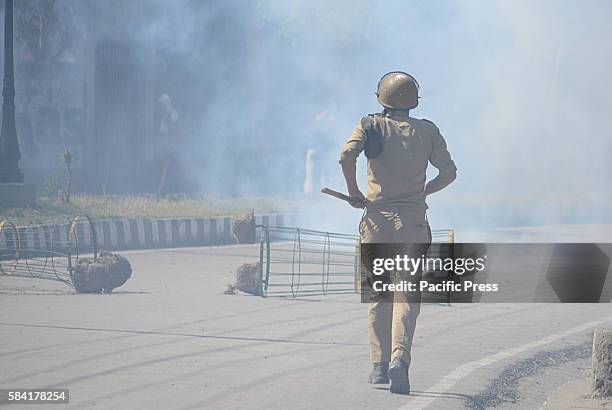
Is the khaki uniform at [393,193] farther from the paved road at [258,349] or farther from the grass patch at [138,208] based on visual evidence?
the grass patch at [138,208]

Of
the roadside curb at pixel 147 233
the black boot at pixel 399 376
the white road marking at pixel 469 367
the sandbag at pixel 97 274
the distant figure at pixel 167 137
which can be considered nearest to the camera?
the white road marking at pixel 469 367

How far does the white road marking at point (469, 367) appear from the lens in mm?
6047

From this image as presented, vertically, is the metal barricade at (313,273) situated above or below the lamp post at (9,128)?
below

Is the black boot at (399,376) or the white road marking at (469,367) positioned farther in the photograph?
the black boot at (399,376)

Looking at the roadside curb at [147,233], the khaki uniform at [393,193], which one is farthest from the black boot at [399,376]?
the roadside curb at [147,233]

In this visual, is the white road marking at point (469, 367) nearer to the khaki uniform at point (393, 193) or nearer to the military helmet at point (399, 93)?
the khaki uniform at point (393, 193)

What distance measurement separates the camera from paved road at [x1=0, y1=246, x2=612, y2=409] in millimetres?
6172

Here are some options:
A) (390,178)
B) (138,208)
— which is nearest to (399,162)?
(390,178)

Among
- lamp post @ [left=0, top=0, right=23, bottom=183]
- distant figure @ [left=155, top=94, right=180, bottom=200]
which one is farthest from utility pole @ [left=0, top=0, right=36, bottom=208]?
distant figure @ [left=155, top=94, right=180, bottom=200]

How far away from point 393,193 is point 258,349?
69.4 inches

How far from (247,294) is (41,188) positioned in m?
11.4

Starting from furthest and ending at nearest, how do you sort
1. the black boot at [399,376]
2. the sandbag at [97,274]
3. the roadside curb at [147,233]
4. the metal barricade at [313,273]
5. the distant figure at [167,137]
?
the distant figure at [167,137] < the roadside curb at [147,233] < the sandbag at [97,274] < the metal barricade at [313,273] < the black boot at [399,376]

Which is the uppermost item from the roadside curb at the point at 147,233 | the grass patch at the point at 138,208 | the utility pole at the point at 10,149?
the utility pole at the point at 10,149

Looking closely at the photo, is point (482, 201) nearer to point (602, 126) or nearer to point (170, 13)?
point (602, 126)
